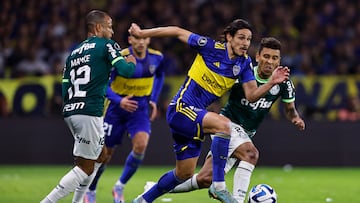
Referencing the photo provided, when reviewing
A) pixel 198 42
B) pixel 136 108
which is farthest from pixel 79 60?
pixel 136 108

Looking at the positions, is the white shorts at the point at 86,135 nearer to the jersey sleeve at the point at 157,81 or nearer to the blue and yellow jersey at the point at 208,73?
the blue and yellow jersey at the point at 208,73

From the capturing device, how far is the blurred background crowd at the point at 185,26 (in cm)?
1864

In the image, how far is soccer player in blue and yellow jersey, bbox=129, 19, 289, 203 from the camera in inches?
358

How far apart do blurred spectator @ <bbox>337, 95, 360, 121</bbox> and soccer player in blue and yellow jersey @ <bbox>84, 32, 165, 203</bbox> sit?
6660 mm

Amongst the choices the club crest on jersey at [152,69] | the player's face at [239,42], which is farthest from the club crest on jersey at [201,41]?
the club crest on jersey at [152,69]

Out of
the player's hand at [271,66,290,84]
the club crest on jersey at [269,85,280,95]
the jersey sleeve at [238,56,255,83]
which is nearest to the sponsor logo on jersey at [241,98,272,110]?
the club crest on jersey at [269,85,280,95]

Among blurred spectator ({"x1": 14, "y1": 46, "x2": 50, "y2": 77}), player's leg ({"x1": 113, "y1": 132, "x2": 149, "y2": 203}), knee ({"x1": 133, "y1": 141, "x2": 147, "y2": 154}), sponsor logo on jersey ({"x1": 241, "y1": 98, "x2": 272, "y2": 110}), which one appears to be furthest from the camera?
blurred spectator ({"x1": 14, "y1": 46, "x2": 50, "y2": 77})

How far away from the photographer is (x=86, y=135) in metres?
9.02

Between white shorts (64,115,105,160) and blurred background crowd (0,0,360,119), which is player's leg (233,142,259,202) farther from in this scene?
blurred background crowd (0,0,360,119)

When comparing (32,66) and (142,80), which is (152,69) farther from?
(32,66)

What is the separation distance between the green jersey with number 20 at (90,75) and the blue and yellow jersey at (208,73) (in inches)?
32.6

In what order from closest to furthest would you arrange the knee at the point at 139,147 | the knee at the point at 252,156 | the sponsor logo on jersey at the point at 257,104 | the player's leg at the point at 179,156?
the player's leg at the point at 179,156 → the knee at the point at 252,156 → the sponsor logo on jersey at the point at 257,104 → the knee at the point at 139,147

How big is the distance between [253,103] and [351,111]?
28.3 feet

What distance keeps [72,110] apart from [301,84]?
9833mm
